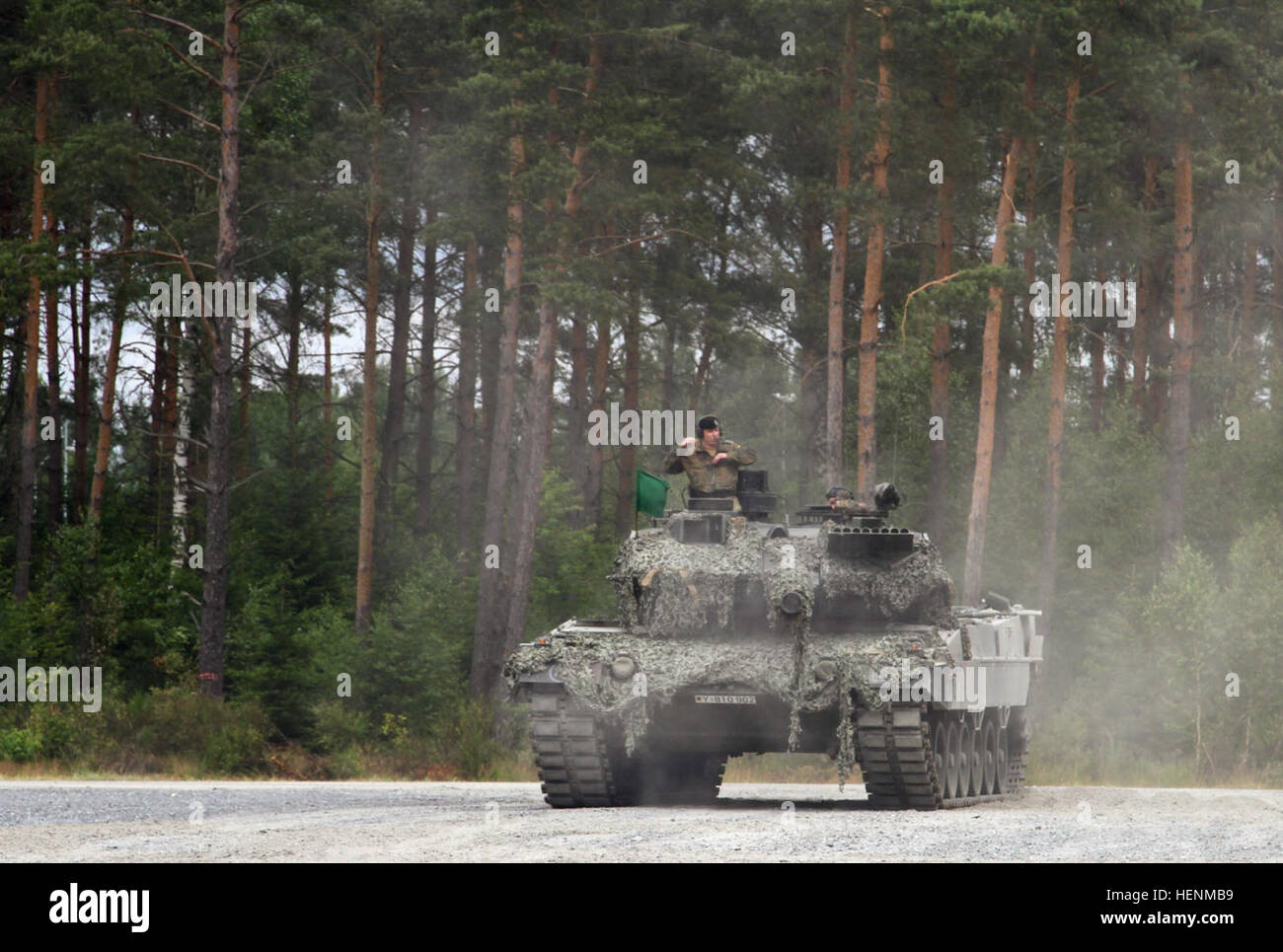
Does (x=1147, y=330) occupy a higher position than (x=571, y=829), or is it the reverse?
(x=1147, y=330)

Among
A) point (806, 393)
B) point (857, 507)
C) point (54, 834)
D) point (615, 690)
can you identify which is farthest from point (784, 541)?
point (806, 393)

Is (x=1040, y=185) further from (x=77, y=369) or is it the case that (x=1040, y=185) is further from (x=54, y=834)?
(x=54, y=834)

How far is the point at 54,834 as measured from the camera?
1355 cm

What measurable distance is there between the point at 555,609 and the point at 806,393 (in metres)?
8.71

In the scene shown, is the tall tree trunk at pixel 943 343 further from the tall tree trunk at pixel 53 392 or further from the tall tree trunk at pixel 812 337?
the tall tree trunk at pixel 53 392

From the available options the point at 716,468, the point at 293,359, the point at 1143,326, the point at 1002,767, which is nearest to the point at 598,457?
the point at 293,359

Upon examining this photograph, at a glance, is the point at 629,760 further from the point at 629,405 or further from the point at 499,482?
the point at 629,405

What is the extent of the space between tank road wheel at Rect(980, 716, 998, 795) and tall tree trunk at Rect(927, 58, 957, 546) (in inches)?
523

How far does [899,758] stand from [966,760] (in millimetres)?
2570

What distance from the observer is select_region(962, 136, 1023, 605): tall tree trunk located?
32.2m

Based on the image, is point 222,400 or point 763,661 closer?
point 763,661

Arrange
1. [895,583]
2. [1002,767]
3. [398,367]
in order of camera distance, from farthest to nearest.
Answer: [398,367], [1002,767], [895,583]

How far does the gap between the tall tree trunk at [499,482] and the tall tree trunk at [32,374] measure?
843 centimetres

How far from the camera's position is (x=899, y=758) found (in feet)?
55.4
